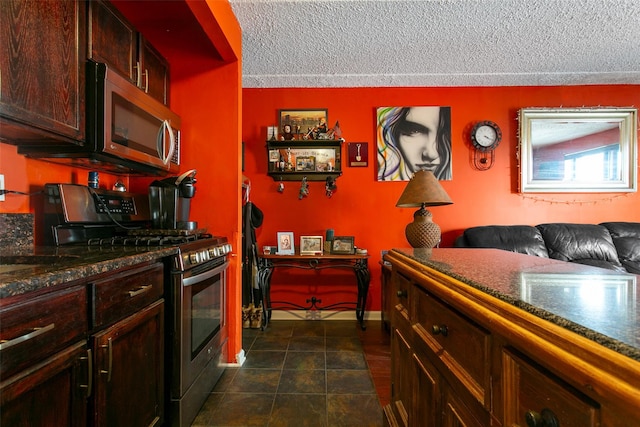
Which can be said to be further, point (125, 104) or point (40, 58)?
Answer: point (125, 104)

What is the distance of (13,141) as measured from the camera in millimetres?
1350

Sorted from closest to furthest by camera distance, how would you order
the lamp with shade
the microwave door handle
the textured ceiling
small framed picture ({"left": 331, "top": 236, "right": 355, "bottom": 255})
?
the lamp with shade < the microwave door handle < the textured ceiling < small framed picture ({"left": 331, "top": 236, "right": 355, "bottom": 255})

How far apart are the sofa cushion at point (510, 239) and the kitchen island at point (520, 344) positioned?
1747mm

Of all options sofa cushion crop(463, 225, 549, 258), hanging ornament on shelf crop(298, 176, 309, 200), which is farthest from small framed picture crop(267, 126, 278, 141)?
sofa cushion crop(463, 225, 549, 258)

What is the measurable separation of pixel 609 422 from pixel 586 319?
126mm

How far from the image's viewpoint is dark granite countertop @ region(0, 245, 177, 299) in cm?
69

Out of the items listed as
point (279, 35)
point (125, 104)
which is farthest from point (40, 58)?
point (279, 35)

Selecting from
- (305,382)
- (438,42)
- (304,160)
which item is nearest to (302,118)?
(304,160)

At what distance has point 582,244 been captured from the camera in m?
2.61

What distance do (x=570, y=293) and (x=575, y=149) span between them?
3.37 meters

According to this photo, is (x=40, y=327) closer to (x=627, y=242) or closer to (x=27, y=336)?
(x=27, y=336)

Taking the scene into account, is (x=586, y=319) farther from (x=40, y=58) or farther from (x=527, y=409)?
(x=40, y=58)

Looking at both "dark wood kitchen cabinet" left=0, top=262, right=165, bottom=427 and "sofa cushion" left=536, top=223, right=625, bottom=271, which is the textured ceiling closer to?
"sofa cushion" left=536, top=223, right=625, bottom=271

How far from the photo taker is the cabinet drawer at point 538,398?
15.2 inches
